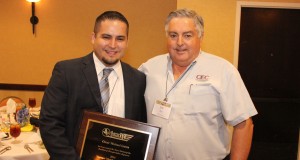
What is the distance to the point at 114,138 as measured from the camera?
71.4 inches

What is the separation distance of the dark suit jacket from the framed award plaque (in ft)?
0.24

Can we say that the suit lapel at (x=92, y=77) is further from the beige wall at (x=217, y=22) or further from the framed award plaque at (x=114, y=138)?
the beige wall at (x=217, y=22)

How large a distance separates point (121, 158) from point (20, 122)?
69.8 inches

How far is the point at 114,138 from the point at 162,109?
0.42m

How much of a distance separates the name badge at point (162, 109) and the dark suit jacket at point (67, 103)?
219 millimetres

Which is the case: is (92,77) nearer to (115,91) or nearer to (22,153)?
(115,91)

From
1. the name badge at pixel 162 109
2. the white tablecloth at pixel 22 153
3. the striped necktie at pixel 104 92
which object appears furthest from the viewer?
the white tablecloth at pixel 22 153

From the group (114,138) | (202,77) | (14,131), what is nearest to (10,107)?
(14,131)

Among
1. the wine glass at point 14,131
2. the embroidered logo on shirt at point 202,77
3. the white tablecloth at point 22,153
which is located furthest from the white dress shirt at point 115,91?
the wine glass at point 14,131

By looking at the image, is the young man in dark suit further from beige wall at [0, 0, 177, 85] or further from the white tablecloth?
beige wall at [0, 0, 177, 85]

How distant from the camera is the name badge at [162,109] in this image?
203cm

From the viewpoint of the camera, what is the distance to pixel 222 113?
2086mm

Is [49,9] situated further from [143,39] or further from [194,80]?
[194,80]

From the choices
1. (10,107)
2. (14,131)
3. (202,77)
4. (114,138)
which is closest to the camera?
(114,138)
